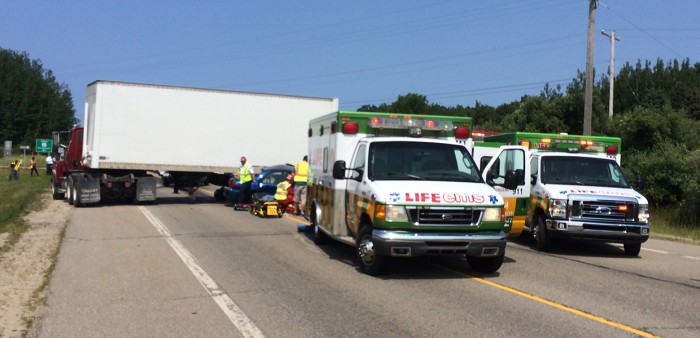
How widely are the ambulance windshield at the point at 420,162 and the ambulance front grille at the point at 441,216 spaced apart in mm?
866

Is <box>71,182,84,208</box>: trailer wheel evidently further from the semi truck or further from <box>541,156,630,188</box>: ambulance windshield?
<box>541,156,630,188</box>: ambulance windshield

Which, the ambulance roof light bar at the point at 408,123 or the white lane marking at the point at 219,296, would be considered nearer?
the white lane marking at the point at 219,296

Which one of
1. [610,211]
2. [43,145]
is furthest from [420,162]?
[43,145]

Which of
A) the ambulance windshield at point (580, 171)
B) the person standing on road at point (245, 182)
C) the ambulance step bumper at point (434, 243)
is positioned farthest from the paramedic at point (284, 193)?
the ambulance step bumper at point (434, 243)

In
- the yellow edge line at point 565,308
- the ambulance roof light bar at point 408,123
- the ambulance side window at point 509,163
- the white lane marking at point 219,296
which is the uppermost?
the ambulance roof light bar at point 408,123

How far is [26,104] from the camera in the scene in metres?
112

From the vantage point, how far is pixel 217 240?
13719 millimetres

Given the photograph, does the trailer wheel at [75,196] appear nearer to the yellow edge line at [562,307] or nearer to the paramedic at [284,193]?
the paramedic at [284,193]

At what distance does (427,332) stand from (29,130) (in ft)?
393

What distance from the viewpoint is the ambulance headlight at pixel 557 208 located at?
1252 centimetres

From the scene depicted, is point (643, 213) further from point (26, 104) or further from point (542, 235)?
point (26, 104)

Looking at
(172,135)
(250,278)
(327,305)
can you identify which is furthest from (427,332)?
(172,135)

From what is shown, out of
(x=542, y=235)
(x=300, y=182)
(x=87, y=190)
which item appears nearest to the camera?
(x=542, y=235)

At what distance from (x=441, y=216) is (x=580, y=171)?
5.88 m
